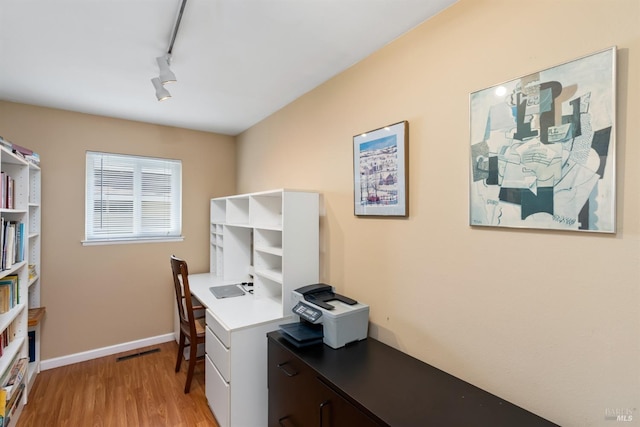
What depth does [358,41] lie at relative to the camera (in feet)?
5.82

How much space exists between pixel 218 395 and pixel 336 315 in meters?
1.16

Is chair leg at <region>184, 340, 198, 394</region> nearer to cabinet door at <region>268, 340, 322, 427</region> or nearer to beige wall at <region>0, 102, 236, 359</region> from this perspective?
cabinet door at <region>268, 340, 322, 427</region>

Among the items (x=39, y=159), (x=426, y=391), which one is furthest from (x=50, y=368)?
(x=426, y=391)

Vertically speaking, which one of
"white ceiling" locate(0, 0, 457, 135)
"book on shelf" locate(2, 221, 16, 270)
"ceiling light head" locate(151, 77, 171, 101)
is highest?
"white ceiling" locate(0, 0, 457, 135)

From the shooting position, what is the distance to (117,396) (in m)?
2.46

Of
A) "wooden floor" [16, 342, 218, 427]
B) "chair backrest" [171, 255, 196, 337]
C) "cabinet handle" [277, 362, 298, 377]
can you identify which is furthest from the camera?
"chair backrest" [171, 255, 196, 337]

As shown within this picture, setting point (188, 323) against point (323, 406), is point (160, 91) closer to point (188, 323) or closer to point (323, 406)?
point (188, 323)

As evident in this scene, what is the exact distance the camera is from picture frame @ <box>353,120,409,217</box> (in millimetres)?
1687

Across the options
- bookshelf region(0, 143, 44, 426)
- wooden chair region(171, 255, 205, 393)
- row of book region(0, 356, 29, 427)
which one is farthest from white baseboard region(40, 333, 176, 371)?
wooden chair region(171, 255, 205, 393)

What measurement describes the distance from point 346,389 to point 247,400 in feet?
3.40

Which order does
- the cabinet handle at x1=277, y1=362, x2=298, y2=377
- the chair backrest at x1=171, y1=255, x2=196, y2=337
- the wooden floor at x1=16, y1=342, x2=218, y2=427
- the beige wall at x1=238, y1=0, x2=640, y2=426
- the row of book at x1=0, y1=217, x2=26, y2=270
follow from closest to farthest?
1. the beige wall at x1=238, y1=0, x2=640, y2=426
2. the cabinet handle at x1=277, y1=362, x2=298, y2=377
3. the row of book at x1=0, y1=217, x2=26, y2=270
4. the wooden floor at x1=16, y1=342, x2=218, y2=427
5. the chair backrest at x1=171, y1=255, x2=196, y2=337

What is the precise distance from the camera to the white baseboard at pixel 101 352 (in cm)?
287

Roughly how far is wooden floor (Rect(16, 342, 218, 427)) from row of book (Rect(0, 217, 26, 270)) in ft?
3.93

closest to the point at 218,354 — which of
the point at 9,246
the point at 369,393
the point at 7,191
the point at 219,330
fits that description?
the point at 219,330
